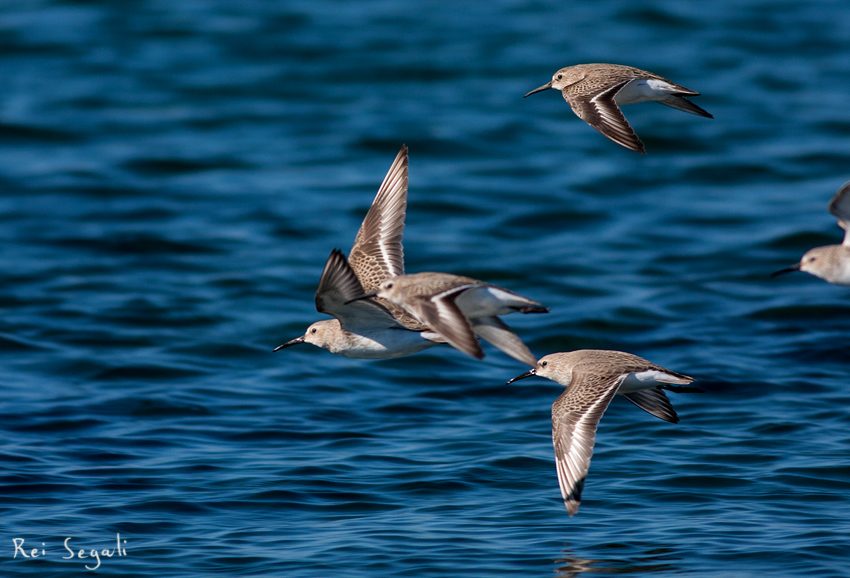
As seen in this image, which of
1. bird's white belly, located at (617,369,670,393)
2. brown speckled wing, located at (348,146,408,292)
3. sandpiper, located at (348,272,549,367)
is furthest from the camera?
brown speckled wing, located at (348,146,408,292)

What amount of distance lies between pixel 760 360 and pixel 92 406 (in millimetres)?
6938

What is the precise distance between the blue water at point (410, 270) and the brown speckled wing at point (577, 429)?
2.14 feet

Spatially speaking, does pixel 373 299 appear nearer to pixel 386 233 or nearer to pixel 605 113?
pixel 386 233

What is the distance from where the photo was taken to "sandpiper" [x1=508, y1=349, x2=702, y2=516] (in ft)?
23.3

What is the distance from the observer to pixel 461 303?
6.64 meters

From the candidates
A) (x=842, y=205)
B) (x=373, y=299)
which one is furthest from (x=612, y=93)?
(x=373, y=299)

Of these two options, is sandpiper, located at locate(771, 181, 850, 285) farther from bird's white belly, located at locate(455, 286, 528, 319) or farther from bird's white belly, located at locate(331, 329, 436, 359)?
bird's white belly, located at locate(331, 329, 436, 359)

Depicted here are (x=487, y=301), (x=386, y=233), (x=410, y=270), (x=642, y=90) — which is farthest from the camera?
(x=410, y=270)

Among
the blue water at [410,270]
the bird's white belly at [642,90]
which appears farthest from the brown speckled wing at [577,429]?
A: the bird's white belly at [642,90]

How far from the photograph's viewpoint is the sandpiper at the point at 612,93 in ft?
24.3

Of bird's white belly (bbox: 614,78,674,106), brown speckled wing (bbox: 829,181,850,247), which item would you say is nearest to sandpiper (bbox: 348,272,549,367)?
brown speckled wing (bbox: 829,181,850,247)

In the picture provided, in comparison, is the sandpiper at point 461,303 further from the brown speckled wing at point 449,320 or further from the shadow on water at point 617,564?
the shadow on water at point 617,564

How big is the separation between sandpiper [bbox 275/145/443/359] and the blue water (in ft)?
4.63

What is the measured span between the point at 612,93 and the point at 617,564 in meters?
3.21
